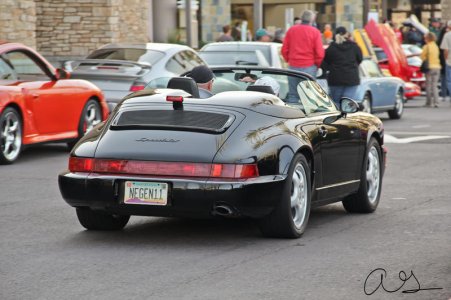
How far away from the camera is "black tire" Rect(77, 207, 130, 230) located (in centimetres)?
952

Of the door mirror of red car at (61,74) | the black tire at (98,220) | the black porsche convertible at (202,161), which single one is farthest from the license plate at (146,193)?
the door mirror of red car at (61,74)

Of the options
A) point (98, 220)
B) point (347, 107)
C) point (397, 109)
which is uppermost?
point (347, 107)

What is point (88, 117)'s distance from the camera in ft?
57.7

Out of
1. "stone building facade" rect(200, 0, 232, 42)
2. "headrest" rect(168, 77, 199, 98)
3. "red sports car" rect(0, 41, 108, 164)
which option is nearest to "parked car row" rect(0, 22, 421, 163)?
"red sports car" rect(0, 41, 108, 164)

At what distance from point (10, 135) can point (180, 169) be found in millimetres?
7056

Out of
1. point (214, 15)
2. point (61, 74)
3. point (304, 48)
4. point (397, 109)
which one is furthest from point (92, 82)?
point (214, 15)

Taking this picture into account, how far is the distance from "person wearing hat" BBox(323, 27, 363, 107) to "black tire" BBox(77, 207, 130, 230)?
12.2m

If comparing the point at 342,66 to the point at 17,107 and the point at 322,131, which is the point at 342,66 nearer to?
the point at 17,107

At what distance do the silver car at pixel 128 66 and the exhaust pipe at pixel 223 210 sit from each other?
9.88m

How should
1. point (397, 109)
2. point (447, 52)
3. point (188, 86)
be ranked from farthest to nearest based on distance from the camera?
1. point (447, 52)
2. point (397, 109)
3. point (188, 86)

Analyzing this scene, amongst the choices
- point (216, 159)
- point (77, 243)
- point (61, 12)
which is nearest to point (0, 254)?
point (77, 243)

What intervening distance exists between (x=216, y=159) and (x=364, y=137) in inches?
89.9

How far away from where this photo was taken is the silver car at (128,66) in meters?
19.2
